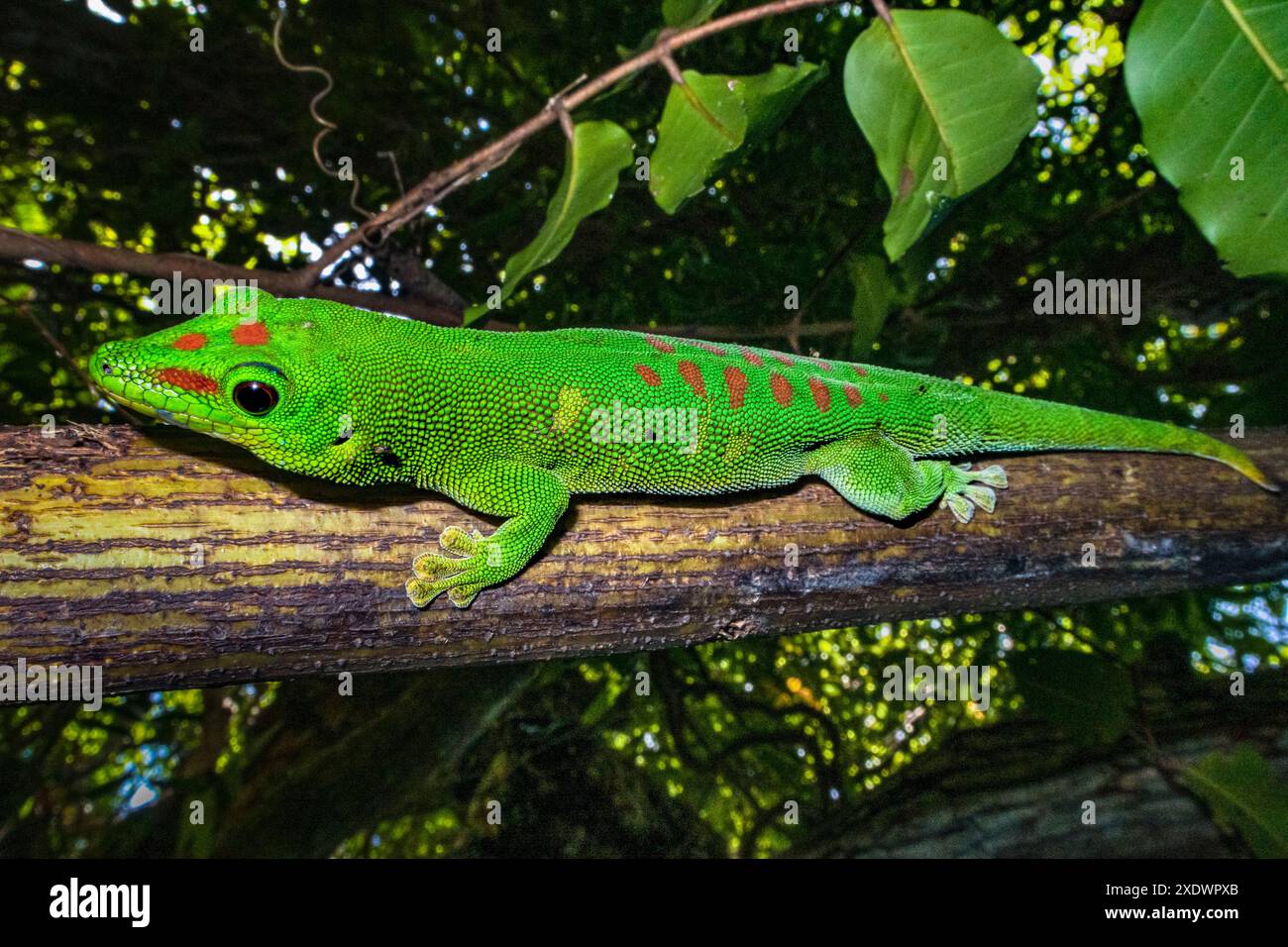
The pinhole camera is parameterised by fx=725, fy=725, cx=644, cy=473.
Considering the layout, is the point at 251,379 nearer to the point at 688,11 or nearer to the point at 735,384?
the point at 735,384

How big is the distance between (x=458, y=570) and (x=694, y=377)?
1.03 metres

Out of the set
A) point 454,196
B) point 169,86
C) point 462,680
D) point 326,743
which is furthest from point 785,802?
point 169,86

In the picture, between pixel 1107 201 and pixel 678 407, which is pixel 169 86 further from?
pixel 1107 201

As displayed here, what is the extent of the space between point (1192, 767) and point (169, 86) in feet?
21.2

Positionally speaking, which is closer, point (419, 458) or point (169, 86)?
point (419, 458)

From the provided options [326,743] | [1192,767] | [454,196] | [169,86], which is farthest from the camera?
[326,743]

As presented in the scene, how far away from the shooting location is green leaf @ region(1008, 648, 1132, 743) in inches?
148

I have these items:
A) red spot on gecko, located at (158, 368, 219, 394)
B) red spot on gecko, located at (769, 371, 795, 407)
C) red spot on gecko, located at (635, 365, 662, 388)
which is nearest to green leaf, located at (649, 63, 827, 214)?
red spot on gecko, located at (635, 365, 662, 388)

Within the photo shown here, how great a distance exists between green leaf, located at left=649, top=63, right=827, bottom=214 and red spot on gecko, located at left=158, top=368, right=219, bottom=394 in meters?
1.29

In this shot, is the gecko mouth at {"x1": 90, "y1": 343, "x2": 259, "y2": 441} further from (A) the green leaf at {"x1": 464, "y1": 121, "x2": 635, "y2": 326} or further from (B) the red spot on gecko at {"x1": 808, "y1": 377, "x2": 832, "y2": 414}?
(B) the red spot on gecko at {"x1": 808, "y1": 377, "x2": 832, "y2": 414}

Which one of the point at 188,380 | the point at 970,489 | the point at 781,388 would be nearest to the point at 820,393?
the point at 781,388

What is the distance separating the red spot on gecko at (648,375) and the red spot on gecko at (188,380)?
4.02ft

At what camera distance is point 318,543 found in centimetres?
190

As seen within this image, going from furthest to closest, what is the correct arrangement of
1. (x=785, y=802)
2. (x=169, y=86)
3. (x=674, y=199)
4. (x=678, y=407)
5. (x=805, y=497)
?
(x=785, y=802) → (x=169, y=86) → (x=805, y=497) → (x=678, y=407) → (x=674, y=199)
